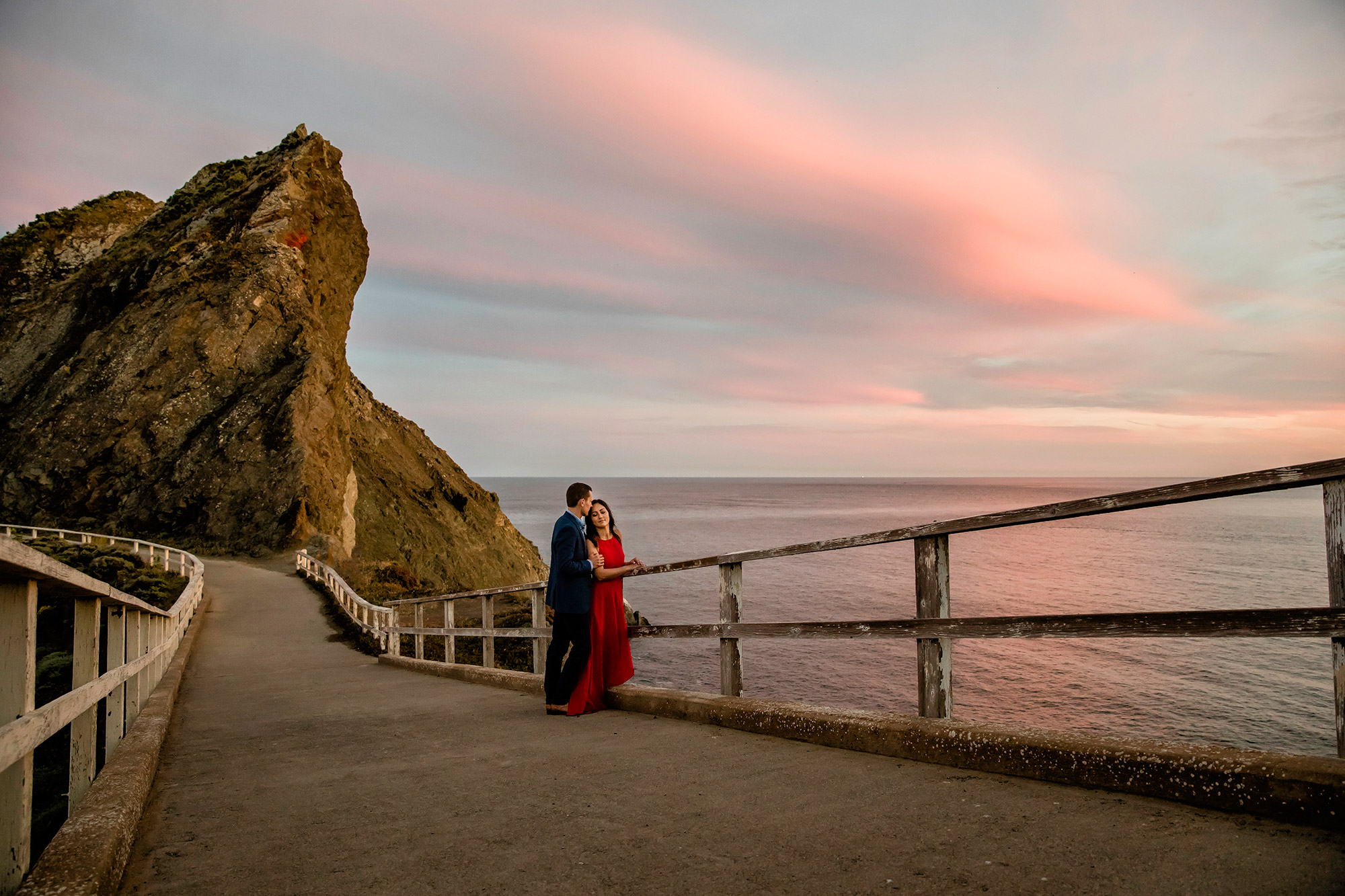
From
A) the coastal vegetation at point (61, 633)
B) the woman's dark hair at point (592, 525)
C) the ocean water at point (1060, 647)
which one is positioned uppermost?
the woman's dark hair at point (592, 525)

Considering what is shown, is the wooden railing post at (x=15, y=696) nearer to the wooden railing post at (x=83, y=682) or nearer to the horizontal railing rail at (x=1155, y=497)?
the wooden railing post at (x=83, y=682)

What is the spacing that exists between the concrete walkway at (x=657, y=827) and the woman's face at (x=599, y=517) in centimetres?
155

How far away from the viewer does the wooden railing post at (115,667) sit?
5363 millimetres

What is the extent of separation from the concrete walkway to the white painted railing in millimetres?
9138

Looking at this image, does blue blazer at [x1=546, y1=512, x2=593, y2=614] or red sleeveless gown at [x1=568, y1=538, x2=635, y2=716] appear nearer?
blue blazer at [x1=546, y1=512, x2=593, y2=614]

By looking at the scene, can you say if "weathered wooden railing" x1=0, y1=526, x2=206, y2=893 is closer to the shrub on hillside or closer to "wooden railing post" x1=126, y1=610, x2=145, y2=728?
"wooden railing post" x1=126, y1=610, x2=145, y2=728

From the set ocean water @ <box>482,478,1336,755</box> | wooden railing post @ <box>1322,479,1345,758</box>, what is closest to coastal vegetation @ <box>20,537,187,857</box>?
wooden railing post @ <box>1322,479,1345,758</box>

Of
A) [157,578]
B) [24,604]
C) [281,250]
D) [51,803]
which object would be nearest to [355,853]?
[24,604]

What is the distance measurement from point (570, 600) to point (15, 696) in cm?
398

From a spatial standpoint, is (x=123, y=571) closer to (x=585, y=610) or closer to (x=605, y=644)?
(x=605, y=644)

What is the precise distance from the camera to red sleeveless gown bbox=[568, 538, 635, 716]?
260 inches

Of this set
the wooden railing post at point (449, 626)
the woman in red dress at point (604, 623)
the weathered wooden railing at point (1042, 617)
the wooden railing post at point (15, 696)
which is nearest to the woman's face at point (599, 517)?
the woman in red dress at point (604, 623)

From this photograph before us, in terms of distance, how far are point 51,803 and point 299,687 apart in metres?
3.00

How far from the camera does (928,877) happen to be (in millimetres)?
2809
